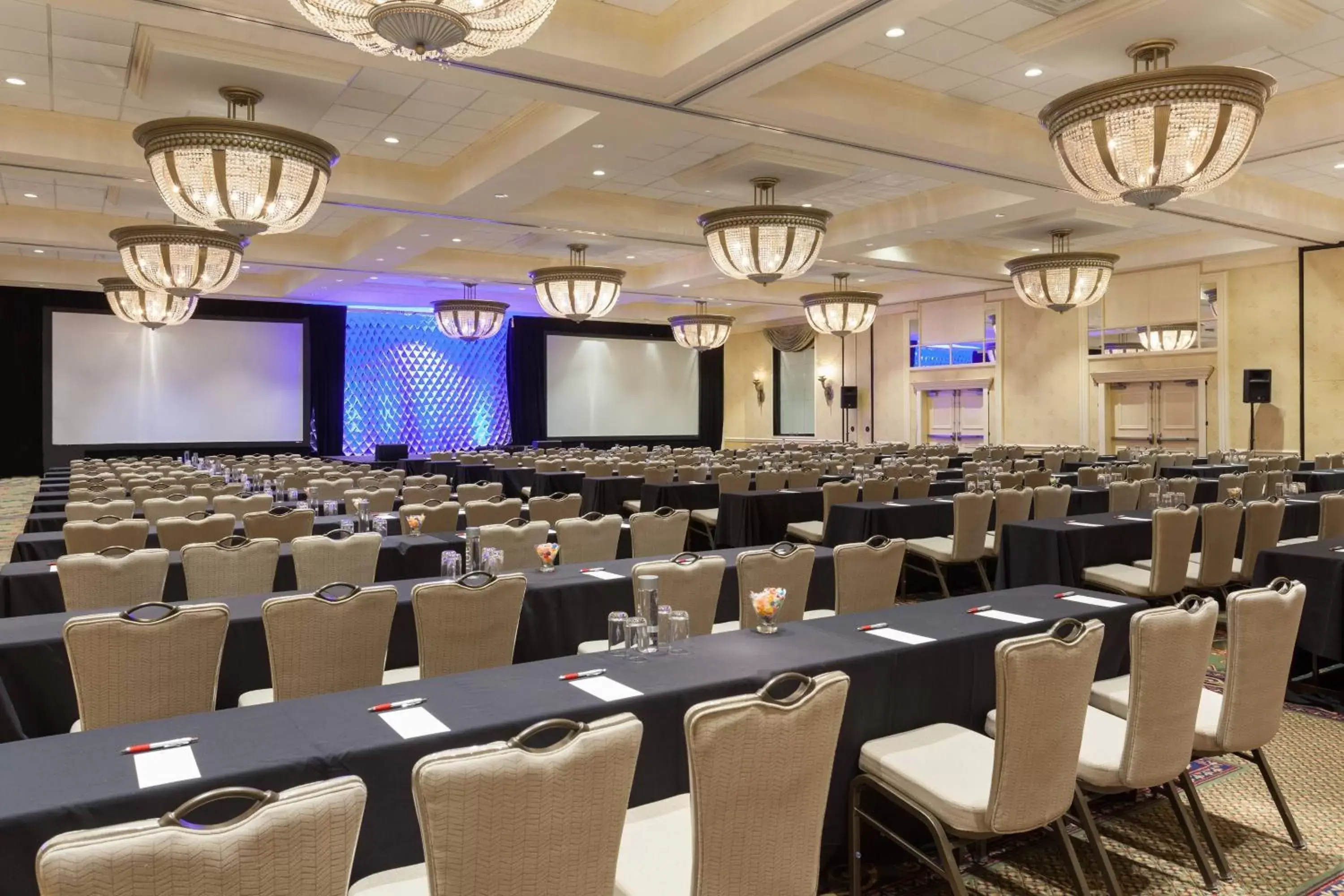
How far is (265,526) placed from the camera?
629 centimetres

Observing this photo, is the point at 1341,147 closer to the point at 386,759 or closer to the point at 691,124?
the point at 691,124

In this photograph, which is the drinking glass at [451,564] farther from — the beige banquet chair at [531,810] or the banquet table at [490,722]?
the beige banquet chair at [531,810]

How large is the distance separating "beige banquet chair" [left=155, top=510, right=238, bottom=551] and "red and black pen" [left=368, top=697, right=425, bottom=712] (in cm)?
399

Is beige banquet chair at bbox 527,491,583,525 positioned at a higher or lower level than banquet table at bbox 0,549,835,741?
→ higher

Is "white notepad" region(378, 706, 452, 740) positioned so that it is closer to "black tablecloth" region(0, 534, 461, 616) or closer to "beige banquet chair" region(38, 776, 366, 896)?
"beige banquet chair" region(38, 776, 366, 896)

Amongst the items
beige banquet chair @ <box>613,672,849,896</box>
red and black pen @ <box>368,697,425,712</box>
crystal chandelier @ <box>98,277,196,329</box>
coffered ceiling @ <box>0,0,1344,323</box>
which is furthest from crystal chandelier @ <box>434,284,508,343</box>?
beige banquet chair @ <box>613,672,849,896</box>

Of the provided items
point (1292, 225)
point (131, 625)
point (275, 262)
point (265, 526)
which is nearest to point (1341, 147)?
point (1292, 225)

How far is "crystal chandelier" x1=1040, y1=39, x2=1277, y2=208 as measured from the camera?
5305 mm

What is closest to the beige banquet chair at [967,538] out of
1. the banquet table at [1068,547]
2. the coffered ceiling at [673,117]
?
the banquet table at [1068,547]

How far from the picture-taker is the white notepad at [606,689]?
2598mm

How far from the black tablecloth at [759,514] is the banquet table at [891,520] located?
0.91 meters

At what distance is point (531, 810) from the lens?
1735 millimetres

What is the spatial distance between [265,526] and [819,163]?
7015mm

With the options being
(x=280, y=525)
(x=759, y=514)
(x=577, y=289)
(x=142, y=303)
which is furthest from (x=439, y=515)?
(x=142, y=303)
